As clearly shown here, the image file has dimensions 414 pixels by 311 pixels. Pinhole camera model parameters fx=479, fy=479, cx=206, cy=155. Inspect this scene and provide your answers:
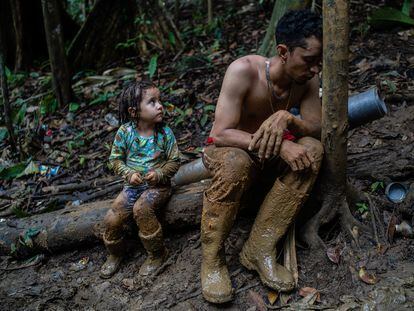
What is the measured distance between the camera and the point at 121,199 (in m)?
3.99

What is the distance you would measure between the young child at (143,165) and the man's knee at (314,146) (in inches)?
42.4

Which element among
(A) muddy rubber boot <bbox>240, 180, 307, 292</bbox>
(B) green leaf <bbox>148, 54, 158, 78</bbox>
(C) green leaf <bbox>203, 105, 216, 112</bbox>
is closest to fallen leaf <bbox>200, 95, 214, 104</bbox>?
(C) green leaf <bbox>203, 105, 216, 112</bbox>

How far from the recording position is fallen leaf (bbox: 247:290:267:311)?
3.40 meters

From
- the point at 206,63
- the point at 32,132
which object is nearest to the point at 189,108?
the point at 206,63

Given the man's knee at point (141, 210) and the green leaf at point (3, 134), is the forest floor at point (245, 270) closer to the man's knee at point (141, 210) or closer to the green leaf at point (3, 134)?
the man's knee at point (141, 210)

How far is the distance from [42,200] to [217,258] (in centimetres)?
288

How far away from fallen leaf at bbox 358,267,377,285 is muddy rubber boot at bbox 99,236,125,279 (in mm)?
1951

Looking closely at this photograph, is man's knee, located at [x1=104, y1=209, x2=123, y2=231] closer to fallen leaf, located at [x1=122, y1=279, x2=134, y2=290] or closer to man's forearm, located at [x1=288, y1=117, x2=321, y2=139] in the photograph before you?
fallen leaf, located at [x1=122, y1=279, x2=134, y2=290]

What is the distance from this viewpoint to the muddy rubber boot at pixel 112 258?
407cm

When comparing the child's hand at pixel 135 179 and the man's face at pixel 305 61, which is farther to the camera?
the child's hand at pixel 135 179

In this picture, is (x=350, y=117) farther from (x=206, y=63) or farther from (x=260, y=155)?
(x=206, y=63)

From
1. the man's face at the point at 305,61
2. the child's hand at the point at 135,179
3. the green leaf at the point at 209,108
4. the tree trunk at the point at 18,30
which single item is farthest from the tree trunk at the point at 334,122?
the tree trunk at the point at 18,30

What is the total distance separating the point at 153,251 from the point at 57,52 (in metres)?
4.78

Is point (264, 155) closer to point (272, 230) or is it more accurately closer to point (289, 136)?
point (289, 136)
